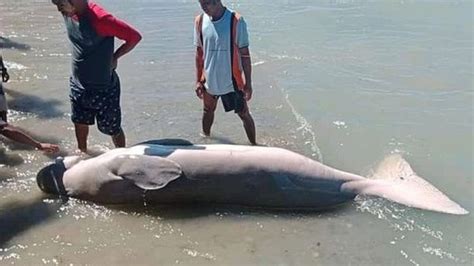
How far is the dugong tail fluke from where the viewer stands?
5.42 meters

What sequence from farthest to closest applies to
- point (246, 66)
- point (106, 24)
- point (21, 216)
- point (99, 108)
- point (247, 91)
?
point (247, 91) < point (246, 66) < point (99, 108) < point (106, 24) < point (21, 216)

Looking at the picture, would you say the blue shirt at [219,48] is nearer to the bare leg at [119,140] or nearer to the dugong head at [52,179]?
the bare leg at [119,140]

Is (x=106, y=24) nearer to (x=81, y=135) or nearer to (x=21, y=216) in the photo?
(x=81, y=135)

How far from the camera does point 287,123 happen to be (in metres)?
7.47

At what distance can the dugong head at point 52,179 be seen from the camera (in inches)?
222

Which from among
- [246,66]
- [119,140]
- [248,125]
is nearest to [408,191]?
[248,125]

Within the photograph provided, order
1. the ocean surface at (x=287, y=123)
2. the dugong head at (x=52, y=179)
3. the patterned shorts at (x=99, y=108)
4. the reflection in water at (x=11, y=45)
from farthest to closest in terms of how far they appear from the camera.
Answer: the reflection in water at (x=11, y=45) → the patterned shorts at (x=99, y=108) → the dugong head at (x=52, y=179) → the ocean surface at (x=287, y=123)

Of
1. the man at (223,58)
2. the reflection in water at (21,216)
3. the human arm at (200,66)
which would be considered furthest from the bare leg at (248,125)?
the reflection in water at (21,216)

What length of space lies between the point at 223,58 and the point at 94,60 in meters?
1.29

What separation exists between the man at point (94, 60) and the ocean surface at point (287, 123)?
734mm

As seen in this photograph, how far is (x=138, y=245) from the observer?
196 inches

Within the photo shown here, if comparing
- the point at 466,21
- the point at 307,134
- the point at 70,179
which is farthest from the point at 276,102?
the point at 466,21

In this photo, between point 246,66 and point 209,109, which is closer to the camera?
point 246,66

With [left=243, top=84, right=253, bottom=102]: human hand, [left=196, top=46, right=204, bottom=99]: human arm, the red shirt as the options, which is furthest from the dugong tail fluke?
the red shirt
